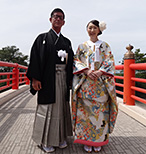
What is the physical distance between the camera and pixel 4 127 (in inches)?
100

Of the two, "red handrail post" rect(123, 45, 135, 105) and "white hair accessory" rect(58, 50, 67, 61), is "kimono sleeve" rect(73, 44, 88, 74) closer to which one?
"white hair accessory" rect(58, 50, 67, 61)

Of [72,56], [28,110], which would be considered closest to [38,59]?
[72,56]

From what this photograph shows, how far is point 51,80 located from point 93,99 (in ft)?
1.78

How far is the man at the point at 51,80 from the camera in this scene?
1854mm

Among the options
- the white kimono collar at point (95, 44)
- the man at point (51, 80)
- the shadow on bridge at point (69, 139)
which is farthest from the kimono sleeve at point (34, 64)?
the shadow on bridge at point (69, 139)

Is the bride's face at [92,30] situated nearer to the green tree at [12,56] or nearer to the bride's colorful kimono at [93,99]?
the bride's colorful kimono at [93,99]

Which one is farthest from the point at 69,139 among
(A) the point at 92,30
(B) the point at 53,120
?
(A) the point at 92,30

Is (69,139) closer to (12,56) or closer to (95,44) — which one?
(95,44)

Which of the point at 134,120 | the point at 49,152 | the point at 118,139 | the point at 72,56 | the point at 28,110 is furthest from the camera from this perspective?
the point at 28,110

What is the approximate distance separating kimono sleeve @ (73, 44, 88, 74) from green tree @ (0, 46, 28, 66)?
26.1 metres

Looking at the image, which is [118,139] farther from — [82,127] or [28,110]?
[28,110]

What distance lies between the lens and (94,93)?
6.05 feet

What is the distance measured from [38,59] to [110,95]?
961 mm

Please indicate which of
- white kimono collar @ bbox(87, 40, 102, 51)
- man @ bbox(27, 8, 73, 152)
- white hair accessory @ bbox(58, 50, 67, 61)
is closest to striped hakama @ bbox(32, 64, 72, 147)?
man @ bbox(27, 8, 73, 152)
